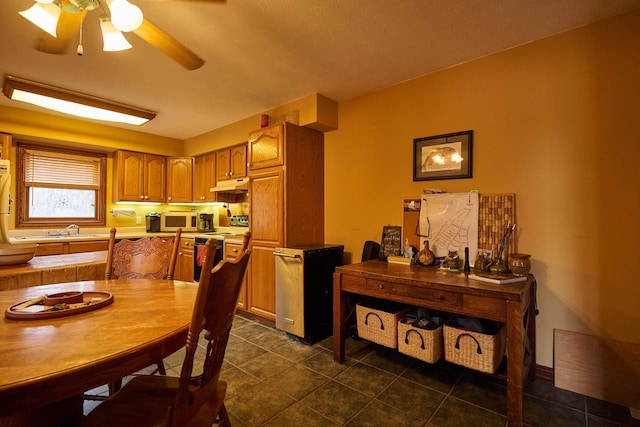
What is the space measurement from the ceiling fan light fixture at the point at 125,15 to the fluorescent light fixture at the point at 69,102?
2.32 m

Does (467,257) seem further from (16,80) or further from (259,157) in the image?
(16,80)

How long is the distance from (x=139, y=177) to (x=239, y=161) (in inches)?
67.7

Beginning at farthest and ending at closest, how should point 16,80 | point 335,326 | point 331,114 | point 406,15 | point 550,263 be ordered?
point 331,114
point 16,80
point 335,326
point 550,263
point 406,15

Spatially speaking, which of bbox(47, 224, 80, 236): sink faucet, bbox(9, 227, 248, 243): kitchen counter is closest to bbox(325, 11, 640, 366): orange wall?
bbox(9, 227, 248, 243): kitchen counter

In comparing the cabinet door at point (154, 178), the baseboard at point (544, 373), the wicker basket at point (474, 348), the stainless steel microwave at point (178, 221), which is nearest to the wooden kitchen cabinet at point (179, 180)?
the cabinet door at point (154, 178)

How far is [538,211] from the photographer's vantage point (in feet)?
6.84

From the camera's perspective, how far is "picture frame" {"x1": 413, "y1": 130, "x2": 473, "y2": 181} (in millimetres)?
2385

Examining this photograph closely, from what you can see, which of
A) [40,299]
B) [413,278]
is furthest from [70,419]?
[413,278]

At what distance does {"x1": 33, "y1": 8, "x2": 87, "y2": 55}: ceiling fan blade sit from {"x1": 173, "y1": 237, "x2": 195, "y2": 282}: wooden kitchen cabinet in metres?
2.81

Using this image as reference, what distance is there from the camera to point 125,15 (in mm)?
1342

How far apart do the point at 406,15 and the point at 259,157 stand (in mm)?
1936

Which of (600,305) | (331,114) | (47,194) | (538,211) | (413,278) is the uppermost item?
(331,114)

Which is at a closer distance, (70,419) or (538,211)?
(70,419)

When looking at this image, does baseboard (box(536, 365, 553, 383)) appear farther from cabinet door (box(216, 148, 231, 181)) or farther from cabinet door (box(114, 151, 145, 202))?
cabinet door (box(114, 151, 145, 202))
